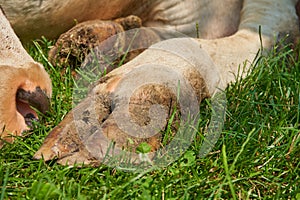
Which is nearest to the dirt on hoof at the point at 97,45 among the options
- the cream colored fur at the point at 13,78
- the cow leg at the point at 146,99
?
the cow leg at the point at 146,99

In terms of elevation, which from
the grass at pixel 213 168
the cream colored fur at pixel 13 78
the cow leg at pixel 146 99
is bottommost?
the grass at pixel 213 168

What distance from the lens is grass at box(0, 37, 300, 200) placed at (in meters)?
1.49

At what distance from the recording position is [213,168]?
5.39ft

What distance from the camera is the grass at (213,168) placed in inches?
58.5

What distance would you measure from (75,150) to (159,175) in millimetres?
230

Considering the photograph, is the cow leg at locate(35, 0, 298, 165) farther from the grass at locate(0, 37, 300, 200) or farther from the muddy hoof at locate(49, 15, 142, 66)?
the muddy hoof at locate(49, 15, 142, 66)

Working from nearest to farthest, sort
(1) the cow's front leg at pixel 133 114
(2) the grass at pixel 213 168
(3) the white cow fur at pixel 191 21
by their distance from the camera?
(2) the grass at pixel 213 168
(1) the cow's front leg at pixel 133 114
(3) the white cow fur at pixel 191 21

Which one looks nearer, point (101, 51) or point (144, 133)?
point (144, 133)

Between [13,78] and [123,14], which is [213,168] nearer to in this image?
[13,78]

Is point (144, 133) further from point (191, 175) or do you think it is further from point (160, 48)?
point (160, 48)

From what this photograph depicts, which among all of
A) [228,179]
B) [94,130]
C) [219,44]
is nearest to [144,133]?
[94,130]

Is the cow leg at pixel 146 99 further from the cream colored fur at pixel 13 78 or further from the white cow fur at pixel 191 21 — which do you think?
the cream colored fur at pixel 13 78

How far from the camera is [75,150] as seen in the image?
161 centimetres

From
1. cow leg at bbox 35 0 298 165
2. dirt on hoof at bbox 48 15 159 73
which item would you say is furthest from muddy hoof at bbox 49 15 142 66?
cow leg at bbox 35 0 298 165
